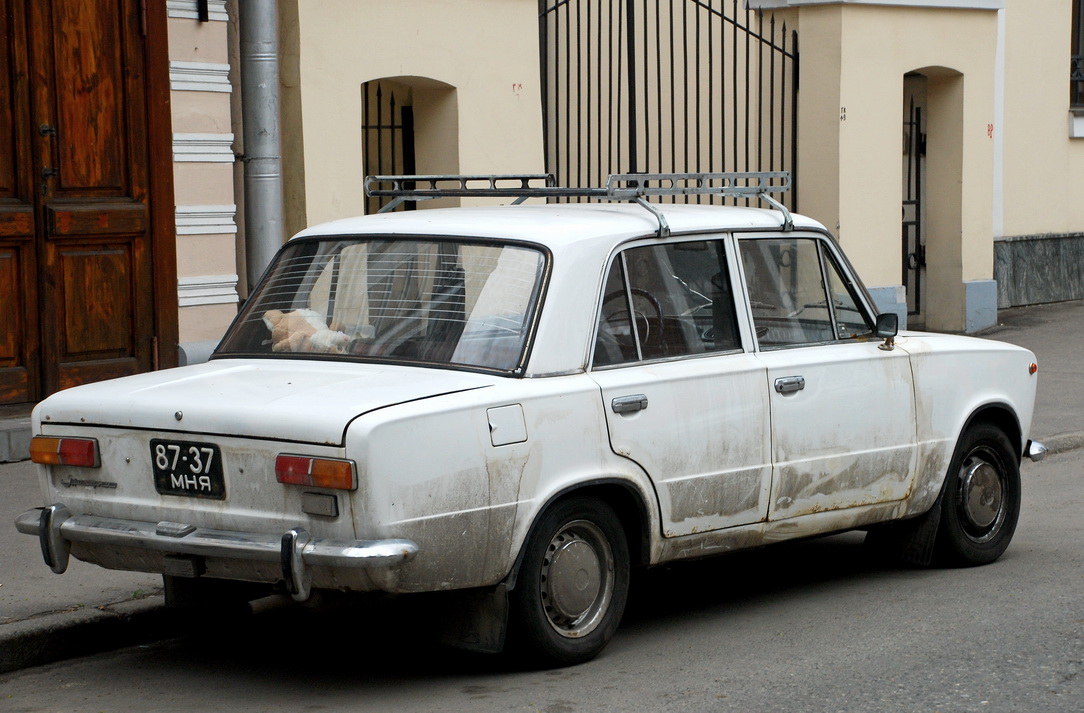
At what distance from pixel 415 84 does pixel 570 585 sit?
302 inches

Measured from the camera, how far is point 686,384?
582 centimetres

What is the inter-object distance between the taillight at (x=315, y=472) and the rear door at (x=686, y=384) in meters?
1.11

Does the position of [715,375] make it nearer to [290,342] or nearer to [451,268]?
[451,268]

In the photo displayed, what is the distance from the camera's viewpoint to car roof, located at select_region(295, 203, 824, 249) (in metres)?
5.75

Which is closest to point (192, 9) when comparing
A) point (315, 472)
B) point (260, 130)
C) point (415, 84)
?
point (260, 130)

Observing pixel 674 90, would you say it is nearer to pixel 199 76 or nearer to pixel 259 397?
pixel 199 76

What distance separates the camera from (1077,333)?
52.6 feet

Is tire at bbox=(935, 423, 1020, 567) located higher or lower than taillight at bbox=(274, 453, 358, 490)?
Result: lower

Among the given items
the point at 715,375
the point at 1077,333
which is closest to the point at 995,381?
the point at 715,375

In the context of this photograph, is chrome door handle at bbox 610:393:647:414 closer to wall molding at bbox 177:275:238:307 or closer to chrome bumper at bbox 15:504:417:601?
chrome bumper at bbox 15:504:417:601

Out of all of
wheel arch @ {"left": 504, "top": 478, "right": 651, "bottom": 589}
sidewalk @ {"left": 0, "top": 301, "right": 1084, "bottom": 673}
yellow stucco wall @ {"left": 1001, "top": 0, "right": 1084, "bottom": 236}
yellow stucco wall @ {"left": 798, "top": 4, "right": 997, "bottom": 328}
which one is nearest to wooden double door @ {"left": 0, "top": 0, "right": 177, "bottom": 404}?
sidewalk @ {"left": 0, "top": 301, "right": 1084, "bottom": 673}

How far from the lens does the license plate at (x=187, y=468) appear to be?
508 centimetres

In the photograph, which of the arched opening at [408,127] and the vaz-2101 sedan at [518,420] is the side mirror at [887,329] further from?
the arched opening at [408,127]

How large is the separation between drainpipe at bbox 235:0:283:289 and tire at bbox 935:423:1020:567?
536cm
